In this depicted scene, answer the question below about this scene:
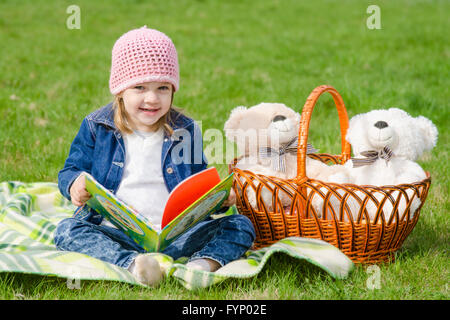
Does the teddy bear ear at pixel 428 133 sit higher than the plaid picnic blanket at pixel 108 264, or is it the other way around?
the teddy bear ear at pixel 428 133

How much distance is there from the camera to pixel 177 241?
238 cm

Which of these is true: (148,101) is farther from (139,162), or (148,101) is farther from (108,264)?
(108,264)

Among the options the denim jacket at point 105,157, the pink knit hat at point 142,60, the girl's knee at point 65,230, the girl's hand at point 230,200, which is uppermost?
the pink knit hat at point 142,60

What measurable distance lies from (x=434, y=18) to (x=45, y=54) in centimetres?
556

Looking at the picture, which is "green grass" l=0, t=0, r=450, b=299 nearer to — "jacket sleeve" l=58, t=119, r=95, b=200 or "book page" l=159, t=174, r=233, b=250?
"book page" l=159, t=174, r=233, b=250

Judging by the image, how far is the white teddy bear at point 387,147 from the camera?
7.98 feet

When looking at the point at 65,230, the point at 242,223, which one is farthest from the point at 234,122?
the point at 65,230

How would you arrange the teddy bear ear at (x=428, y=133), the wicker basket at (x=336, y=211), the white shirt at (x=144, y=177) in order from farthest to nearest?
the teddy bear ear at (x=428, y=133)
the white shirt at (x=144, y=177)
the wicker basket at (x=336, y=211)

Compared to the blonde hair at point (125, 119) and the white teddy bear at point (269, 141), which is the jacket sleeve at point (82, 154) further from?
Result: the white teddy bear at point (269, 141)

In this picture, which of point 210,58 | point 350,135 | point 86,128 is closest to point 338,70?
point 210,58

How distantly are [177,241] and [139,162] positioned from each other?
384mm

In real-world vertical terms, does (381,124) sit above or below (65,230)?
above

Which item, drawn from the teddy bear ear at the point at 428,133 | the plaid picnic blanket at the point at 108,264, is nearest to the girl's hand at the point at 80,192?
the plaid picnic blanket at the point at 108,264
